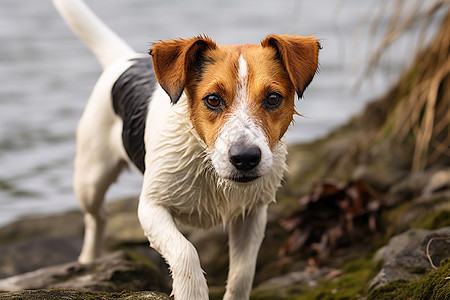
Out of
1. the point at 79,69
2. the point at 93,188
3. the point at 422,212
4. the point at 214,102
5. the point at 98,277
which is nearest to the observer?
the point at 214,102

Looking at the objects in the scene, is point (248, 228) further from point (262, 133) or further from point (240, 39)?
point (240, 39)

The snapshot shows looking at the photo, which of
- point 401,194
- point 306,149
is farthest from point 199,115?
point 306,149

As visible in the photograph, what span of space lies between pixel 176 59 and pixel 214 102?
326 millimetres

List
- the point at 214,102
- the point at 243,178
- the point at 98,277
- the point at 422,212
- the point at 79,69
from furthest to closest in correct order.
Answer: the point at 79,69
the point at 422,212
the point at 98,277
the point at 214,102
the point at 243,178

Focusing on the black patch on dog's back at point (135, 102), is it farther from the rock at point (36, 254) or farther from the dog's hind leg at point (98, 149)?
the rock at point (36, 254)

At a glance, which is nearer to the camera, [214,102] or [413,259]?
[214,102]

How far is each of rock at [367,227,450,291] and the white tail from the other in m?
2.71

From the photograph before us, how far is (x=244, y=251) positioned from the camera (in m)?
3.80

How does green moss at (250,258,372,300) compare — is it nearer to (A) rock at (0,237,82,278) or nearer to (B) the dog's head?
(B) the dog's head

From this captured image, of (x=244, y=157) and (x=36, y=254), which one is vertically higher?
(x=244, y=157)

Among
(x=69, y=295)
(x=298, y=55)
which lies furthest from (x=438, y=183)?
(x=69, y=295)

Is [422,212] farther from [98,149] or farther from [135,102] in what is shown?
[98,149]

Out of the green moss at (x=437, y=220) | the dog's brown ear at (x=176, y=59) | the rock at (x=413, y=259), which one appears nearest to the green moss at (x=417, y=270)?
the rock at (x=413, y=259)

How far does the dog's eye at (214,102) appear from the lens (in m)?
3.14
